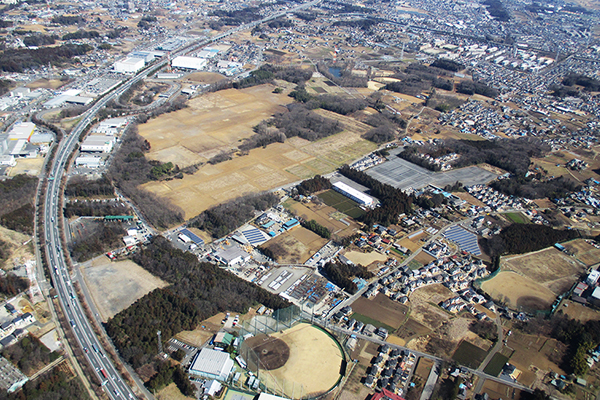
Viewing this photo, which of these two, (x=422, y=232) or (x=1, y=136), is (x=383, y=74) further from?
(x=1, y=136)

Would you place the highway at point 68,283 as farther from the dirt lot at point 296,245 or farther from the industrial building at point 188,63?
the industrial building at point 188,63

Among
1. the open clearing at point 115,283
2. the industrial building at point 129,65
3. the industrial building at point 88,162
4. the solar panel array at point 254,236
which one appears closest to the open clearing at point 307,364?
the solar panel array at point 254,236

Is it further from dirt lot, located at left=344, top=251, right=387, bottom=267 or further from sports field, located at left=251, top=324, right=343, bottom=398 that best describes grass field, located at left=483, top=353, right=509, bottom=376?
dirt lot, located at left=344, top=251, right=387, bottom=267

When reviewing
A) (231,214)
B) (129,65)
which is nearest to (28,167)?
(231,214)

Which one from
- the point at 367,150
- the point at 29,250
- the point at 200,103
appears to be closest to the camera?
the point at 29,250

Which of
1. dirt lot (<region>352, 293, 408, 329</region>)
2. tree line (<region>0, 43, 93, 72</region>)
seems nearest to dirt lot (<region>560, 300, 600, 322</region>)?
dirt lot (<region>352, 293, 408, 329</region>)

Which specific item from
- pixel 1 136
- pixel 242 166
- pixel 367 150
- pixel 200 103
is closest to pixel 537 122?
pixel 367 150

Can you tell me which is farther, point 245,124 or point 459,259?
point 245,124
